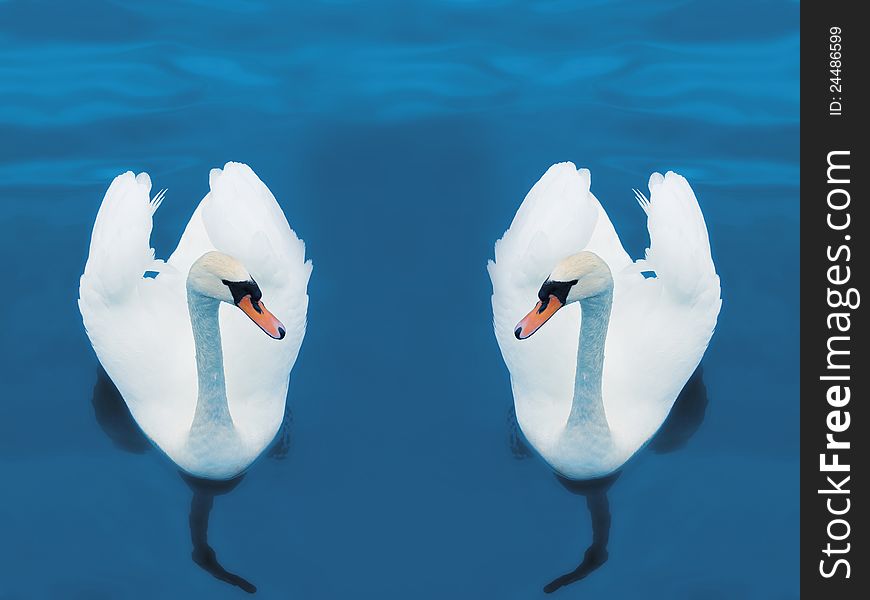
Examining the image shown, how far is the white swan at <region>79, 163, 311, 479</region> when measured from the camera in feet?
23.4

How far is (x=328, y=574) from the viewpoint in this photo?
674 centimetres

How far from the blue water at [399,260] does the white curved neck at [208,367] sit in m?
0.51

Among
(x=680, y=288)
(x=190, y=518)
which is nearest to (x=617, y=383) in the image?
(x=680, y=288)

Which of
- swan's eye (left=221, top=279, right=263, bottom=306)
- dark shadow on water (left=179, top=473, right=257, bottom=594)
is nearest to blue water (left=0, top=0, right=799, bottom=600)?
dark shadow on water (left=179, top=473, right=257, bottom=594)

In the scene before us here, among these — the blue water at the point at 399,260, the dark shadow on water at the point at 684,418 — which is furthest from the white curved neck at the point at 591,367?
the dark shadow on water at the point at 684,418

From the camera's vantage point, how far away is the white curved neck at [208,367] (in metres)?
6.64

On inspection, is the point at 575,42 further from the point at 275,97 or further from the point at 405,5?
the point at 275,97

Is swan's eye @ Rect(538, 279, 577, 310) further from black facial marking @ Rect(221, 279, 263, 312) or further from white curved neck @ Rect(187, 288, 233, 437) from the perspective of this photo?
white curved neck @ Rect(187, 288, 233, 437)

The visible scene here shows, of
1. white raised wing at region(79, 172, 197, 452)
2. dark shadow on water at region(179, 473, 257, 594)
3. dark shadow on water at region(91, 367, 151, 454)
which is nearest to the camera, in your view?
dark shadow on water at region(179, 473, 257, 594)

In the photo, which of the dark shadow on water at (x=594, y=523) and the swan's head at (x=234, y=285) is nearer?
the swan's head at (x=234, y=285)

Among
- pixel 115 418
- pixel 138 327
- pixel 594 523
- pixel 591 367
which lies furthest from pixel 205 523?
pixel 591 367

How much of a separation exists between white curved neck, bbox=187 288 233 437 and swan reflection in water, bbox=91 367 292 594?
1.37 ft

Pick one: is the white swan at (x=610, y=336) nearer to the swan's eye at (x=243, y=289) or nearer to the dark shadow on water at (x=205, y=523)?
the swan's eye at (x=243, y=289)

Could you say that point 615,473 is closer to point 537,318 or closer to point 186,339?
point 537,318
